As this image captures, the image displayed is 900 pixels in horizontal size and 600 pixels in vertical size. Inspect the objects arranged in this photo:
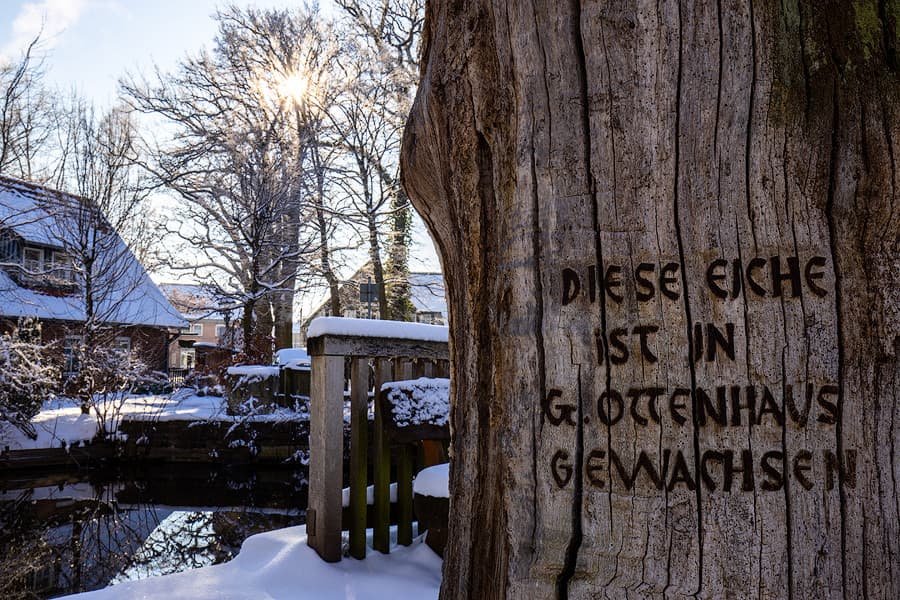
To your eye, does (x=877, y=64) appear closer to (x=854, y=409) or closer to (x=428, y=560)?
(x=854, y=409)

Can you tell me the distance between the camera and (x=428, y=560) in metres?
3.94

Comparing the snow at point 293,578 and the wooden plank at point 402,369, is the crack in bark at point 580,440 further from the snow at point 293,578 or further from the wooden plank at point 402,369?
the wooden plank at point 402,369

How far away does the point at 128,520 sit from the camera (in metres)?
8.08

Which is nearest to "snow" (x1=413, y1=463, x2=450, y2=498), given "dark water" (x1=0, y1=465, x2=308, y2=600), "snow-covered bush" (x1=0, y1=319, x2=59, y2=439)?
"dark water" (x1=0, y1=465, x2=308, y2=600)

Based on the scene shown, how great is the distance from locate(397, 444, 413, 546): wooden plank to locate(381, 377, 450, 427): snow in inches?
14.2

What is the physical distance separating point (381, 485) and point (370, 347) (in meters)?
0.88

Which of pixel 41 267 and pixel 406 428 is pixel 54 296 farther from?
pixel 406 428

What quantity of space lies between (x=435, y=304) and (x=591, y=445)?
28072mm

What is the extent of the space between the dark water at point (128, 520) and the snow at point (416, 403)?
359 cm

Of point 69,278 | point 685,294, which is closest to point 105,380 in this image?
point 69,278

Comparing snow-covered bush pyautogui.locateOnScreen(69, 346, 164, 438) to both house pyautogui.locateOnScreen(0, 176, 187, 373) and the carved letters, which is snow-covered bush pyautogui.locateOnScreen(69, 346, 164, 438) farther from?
the carved letters

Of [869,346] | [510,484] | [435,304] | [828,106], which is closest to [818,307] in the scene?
[869,346]

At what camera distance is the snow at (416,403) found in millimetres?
3996

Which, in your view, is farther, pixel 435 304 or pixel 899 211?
pixel 435 304
